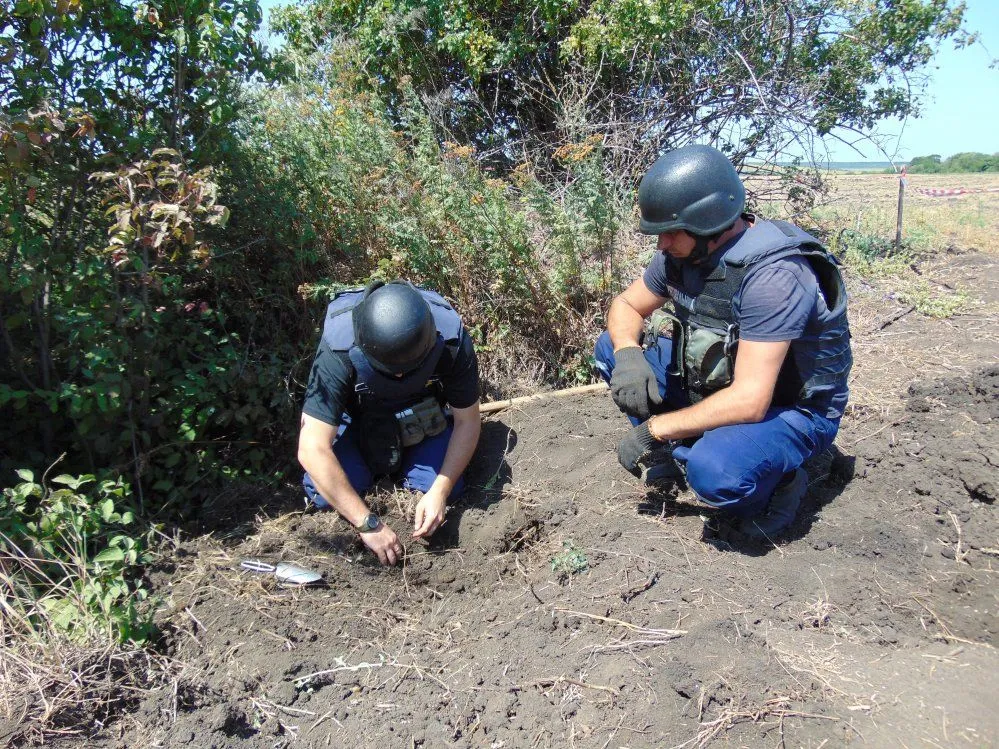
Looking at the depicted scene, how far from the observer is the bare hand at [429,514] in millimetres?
3031

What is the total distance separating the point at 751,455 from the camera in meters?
2.68

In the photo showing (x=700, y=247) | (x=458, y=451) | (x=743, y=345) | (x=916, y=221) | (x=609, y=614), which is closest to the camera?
(x=609, y=614)

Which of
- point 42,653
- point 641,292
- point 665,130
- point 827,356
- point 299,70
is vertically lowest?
point 42,653

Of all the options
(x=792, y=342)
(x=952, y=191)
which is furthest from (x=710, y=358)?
(x=952, y=191)

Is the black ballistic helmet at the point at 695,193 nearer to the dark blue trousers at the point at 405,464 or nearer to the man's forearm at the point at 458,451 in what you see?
the man's forearm at the point at 458,451

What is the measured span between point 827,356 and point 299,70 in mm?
4666

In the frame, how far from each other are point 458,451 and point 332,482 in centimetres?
62

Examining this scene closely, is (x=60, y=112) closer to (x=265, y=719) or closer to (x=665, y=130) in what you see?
(x=265, y=719)

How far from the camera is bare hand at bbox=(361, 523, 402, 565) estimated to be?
9.58ft

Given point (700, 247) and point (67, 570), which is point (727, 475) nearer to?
point (700, 247)

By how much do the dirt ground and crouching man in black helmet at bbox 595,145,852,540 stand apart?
0.32 meters

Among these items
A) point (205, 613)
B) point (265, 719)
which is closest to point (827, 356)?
point (265, 719)

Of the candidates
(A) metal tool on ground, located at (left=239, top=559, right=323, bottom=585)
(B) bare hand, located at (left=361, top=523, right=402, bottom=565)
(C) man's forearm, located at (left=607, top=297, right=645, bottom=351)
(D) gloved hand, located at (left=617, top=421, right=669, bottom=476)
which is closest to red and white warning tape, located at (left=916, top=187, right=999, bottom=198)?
(C) man's forearm, located at (left=607, top=297, right=645, bottom=351)

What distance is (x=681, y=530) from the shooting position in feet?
9.72
